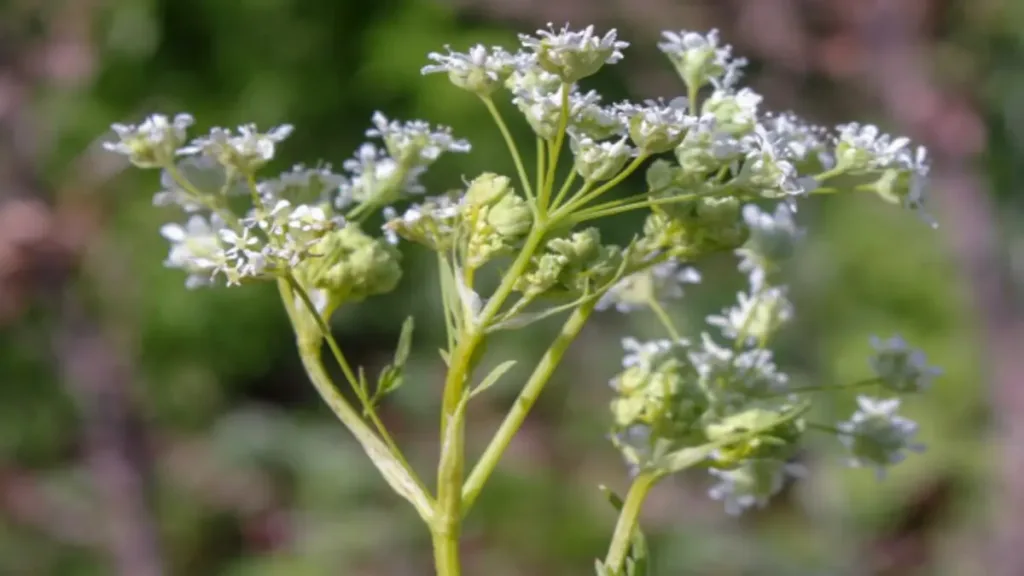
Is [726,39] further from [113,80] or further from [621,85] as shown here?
[113,80]

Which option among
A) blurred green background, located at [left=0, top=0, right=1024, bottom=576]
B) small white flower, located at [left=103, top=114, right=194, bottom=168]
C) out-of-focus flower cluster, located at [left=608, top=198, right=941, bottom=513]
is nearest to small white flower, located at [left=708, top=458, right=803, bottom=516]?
out-of-focus flower cluster, located at [left=608, top=198, right=941, bottom=513]

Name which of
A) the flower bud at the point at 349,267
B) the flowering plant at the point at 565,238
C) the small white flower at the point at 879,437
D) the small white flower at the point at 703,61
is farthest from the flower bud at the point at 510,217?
the small white flower at the point at 879,437

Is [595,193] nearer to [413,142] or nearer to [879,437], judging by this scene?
[413,142]

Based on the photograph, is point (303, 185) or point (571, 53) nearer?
point (571, 53)

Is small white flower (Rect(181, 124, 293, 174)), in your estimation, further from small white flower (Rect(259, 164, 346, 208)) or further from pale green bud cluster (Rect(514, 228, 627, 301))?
pale green bud cluster (Rect(514, 228, 627, 301))

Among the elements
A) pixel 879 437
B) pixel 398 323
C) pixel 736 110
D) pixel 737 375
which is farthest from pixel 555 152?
pixel 398 323

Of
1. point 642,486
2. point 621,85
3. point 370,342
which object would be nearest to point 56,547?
point 370,342
